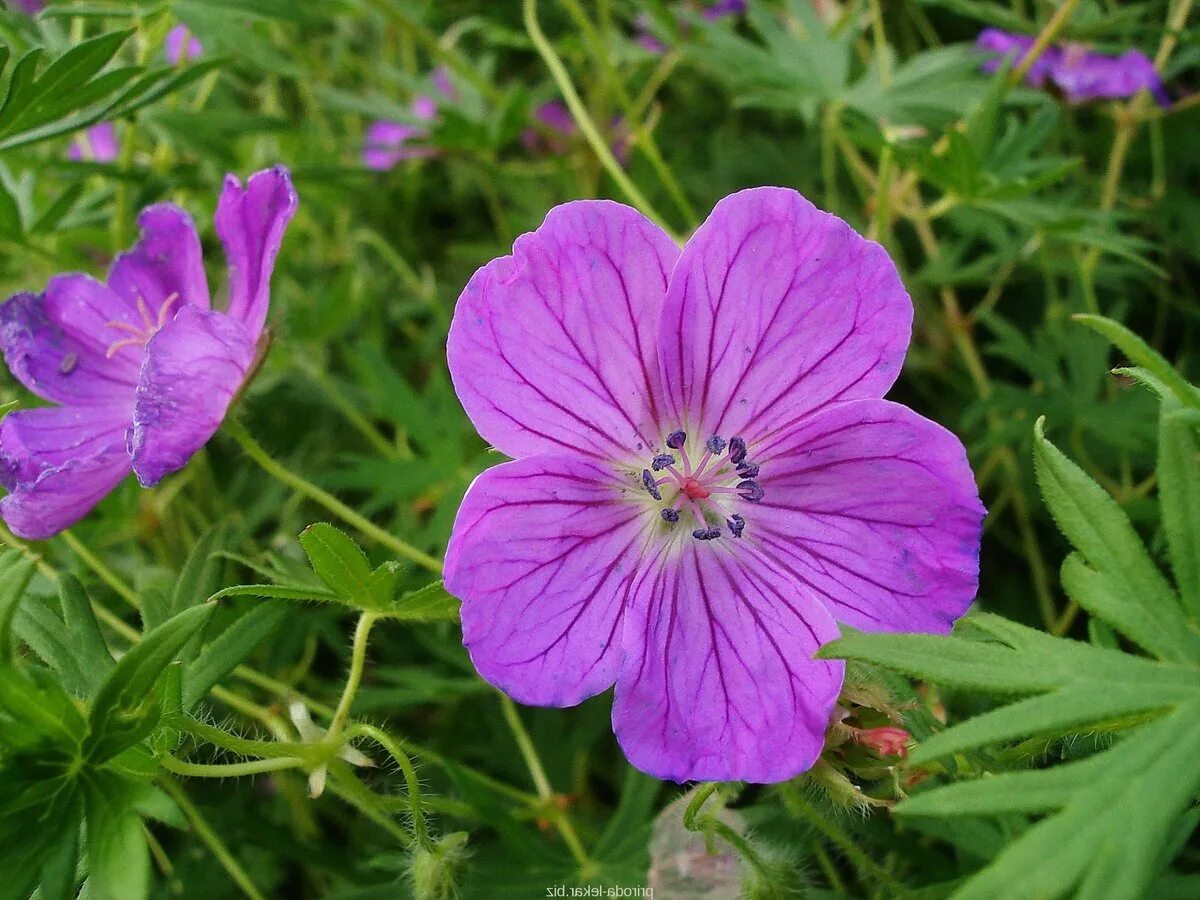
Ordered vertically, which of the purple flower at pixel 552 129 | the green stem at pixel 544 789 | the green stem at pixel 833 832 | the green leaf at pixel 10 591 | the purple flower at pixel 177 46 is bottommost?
the green stem at pixel 544 789

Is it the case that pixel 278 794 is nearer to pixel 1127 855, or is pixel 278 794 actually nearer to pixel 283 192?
pixel 283 192

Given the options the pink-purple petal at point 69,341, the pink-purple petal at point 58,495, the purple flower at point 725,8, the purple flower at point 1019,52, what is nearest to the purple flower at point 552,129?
the purple flower at point 725,8

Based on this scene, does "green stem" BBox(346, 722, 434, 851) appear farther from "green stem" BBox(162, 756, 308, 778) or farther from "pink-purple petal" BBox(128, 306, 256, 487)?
"pink-purple petal" BBox(128, 306, 256, 487)

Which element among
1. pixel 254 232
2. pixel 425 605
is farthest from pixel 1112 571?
pixel 254 232

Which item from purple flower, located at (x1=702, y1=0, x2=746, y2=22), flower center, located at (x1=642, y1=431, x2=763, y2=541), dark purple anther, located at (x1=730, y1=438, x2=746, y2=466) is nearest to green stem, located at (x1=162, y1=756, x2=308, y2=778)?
flower center, located at (x1=642, y1=431, x2=763, y2=541)

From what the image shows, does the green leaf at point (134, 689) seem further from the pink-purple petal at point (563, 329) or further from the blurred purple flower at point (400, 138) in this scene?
the blurred purple flower at point (400, 138)

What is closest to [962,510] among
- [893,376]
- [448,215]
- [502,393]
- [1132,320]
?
[893,376]

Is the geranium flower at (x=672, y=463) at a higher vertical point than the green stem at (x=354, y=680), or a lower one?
higher
